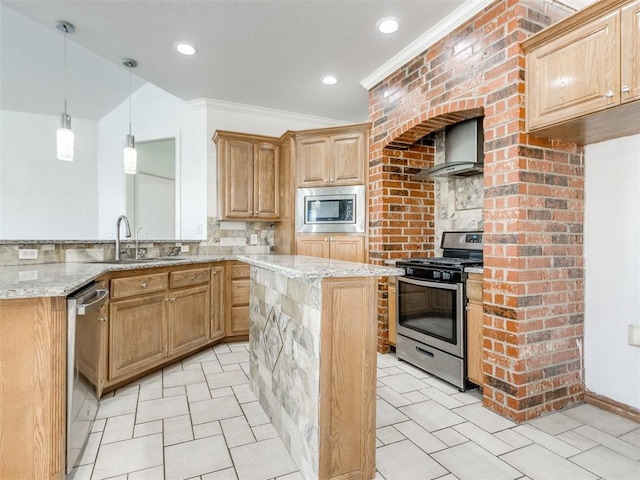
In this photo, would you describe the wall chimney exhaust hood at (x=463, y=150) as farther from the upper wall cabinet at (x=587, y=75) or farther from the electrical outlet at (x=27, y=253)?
the electrical outlet at (x=27, y=253)

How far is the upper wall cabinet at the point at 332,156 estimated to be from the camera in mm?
3453

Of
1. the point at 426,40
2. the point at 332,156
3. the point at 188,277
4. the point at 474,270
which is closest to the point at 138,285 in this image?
the point at 188,277

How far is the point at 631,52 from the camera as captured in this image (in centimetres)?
165

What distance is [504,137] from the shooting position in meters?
2.11

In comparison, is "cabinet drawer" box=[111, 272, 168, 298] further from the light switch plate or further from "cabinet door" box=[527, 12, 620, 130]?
the light switch plate

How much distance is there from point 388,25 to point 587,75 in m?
1.38

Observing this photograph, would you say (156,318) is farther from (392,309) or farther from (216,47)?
(216,47)

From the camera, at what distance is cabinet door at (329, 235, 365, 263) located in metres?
3.43

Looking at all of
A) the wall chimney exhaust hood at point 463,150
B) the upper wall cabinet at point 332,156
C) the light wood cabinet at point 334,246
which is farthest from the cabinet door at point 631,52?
the light wood cabinet at point 334,246

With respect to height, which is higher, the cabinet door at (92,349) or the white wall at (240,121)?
the white wall at (240,121)

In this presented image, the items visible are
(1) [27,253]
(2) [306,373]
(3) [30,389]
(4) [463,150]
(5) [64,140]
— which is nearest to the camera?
(3) [30,389]

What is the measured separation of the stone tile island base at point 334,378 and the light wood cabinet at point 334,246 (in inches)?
70.2

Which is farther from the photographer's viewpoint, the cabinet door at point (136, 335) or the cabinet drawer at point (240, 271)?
the cabinet drawer at point (240, 271)

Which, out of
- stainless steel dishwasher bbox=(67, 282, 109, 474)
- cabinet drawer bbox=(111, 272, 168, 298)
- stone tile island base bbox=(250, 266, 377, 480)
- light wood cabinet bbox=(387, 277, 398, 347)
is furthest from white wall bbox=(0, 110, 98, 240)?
stone tile island base bbox=(250, 266, 377, 480)
